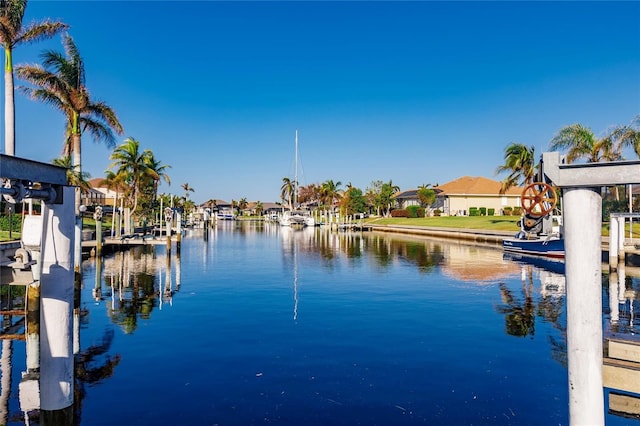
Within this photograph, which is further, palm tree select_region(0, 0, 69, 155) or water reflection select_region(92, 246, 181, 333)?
palm tree select_region(0, 0, 69, 155)

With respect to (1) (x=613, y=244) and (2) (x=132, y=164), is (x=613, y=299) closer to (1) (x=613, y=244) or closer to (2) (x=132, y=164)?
(1) (x=613, y=244)

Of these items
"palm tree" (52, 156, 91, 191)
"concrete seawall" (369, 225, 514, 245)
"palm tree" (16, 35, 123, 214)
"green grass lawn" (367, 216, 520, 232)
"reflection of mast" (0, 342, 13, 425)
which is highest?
"palm tree" (16, 35, 123, 214)

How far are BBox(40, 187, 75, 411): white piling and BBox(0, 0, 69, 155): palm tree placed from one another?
21.2 meters

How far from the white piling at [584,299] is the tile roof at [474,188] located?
326ft

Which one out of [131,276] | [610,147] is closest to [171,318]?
[131,276]

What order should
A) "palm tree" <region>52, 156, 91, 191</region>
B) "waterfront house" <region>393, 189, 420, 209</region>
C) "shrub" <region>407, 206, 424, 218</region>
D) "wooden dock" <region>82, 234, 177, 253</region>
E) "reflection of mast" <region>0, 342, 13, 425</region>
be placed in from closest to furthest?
"reflection of mast" <region>0, 342, 13, 425</region> → "palm tree" <region>52, 156, 91, 191</region> → "wooden dock" <region>82, 234, 177, 253</region> → "shrub" <region>407, 206, 424, 218</region> → "waterfront house" <region>393, 189, 420, 209</region>

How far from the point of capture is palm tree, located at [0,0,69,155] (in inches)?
993

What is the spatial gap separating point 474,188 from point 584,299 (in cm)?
10409

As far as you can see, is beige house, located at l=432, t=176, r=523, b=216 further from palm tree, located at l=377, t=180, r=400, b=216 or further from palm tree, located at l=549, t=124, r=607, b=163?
palm tree, located at l=549, t=124, r=607, b=163

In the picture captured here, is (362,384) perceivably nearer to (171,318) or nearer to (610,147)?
(171,318)

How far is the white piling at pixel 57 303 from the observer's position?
26.0 feet

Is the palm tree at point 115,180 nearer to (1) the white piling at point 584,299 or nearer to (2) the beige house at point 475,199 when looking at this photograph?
(1) the white piling at point 584,299

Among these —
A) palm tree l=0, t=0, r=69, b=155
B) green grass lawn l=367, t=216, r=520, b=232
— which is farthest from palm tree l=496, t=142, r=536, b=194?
palm tree l=0, t=0, r=69, b=155

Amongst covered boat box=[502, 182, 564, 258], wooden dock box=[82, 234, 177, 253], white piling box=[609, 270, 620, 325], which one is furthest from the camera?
covered boat box=[502, 182, 564, 258]
